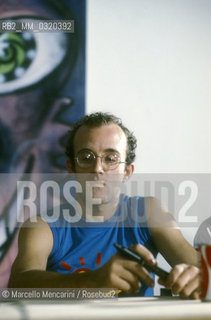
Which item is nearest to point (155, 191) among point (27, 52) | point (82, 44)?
point (82, 44)

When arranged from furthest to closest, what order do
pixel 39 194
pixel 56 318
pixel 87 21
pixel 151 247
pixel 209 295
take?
pixel 87 21 → pixel 39 194 → pixel 151 247 → pixel 209 295 → pixel 56 318

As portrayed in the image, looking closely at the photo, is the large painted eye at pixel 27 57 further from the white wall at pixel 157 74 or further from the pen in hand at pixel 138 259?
the pen in hand at pixel 138 259

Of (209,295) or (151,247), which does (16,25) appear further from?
(209,295)

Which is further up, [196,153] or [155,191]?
[196,153]

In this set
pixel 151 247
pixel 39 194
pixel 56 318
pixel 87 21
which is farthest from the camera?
pixel 87 21

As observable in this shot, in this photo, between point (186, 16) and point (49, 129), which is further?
point (186, 16)

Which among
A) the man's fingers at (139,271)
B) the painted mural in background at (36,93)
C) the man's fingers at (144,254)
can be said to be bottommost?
the man's fingers at (139,271)

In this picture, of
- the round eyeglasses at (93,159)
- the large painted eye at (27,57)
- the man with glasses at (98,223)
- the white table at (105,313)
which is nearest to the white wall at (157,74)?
the large painted eye at (27,57)

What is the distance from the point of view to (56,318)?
0.43 metres

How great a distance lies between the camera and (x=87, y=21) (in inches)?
65.0

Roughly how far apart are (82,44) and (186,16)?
1.68 ft

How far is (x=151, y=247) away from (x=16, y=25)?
115cm

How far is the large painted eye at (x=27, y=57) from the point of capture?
1611 mm

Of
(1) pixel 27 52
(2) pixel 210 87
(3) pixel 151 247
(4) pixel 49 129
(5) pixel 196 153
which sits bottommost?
(3) pixel 151 247
